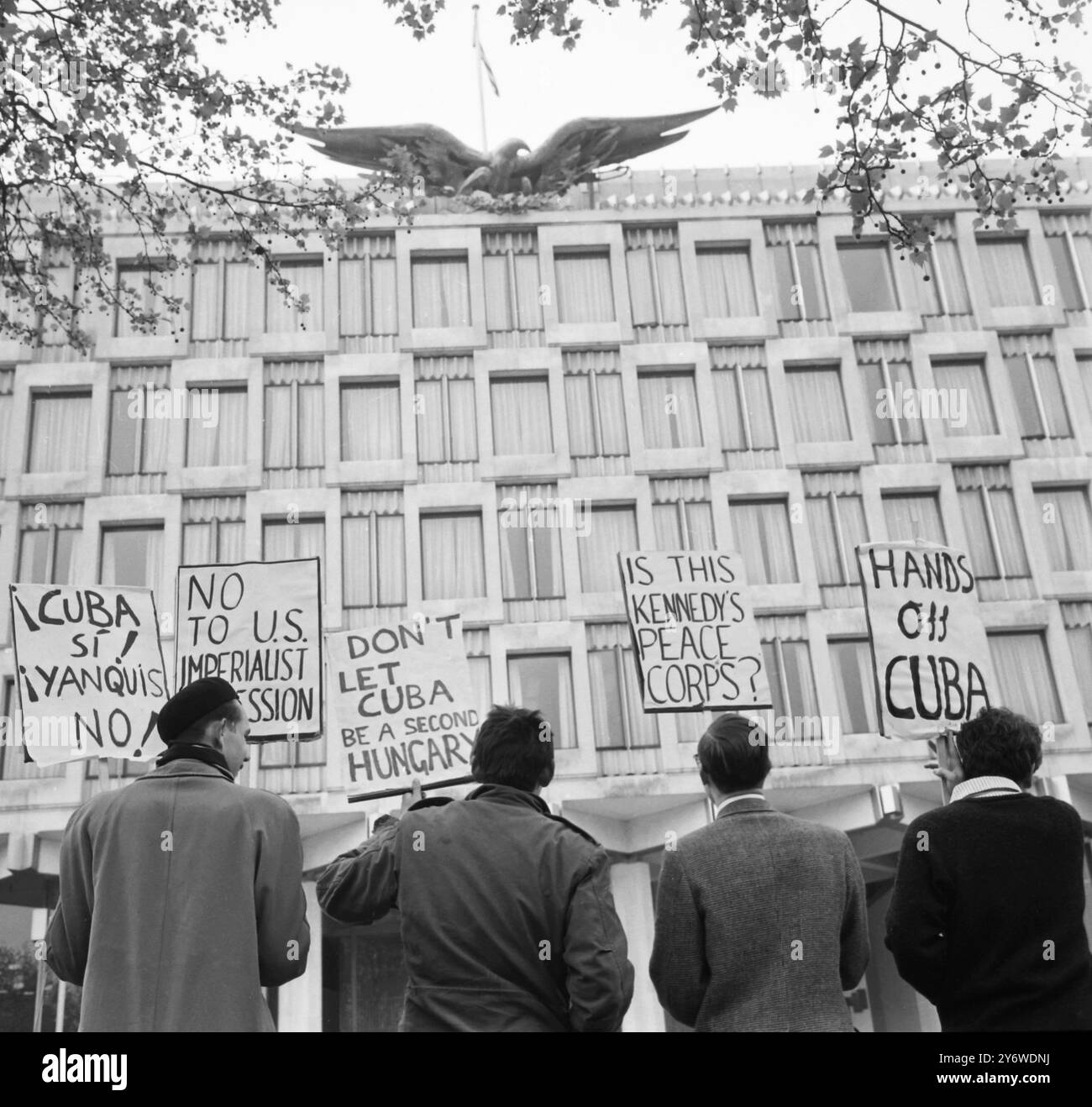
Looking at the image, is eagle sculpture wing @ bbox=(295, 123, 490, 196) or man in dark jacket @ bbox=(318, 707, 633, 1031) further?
eagle sculpture wing @ bbox=(295, 123, 490, 196)

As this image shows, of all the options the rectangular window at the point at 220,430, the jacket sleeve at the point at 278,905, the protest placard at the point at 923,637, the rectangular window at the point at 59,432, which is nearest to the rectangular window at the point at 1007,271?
the rectangular window at the point at 220,430

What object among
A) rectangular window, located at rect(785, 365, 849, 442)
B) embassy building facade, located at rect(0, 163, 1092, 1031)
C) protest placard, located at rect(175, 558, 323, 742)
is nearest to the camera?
protest placard, located at rect(175, 558, 323, 742)

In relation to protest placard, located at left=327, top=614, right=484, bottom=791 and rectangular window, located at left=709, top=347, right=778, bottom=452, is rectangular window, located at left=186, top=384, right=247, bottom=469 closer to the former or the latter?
rectangular window, located at left=709, top=347, right=778, bottom=452

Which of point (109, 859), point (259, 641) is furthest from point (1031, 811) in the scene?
point (259, 641)

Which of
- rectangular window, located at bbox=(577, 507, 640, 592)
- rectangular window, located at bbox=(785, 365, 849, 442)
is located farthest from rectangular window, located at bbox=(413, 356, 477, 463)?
rectangular window, located at bbox=(785, 365, 849, 442)

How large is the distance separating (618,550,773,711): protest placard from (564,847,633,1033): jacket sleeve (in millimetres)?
6950

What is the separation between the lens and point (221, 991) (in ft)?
12.9

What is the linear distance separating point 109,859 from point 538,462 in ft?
73.5

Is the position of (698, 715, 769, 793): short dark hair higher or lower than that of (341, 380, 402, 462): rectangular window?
lower

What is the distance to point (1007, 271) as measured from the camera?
28.9 m

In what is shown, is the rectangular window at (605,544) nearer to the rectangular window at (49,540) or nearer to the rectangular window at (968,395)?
the rectangular window at (968,395)

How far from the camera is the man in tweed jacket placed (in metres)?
4.18
